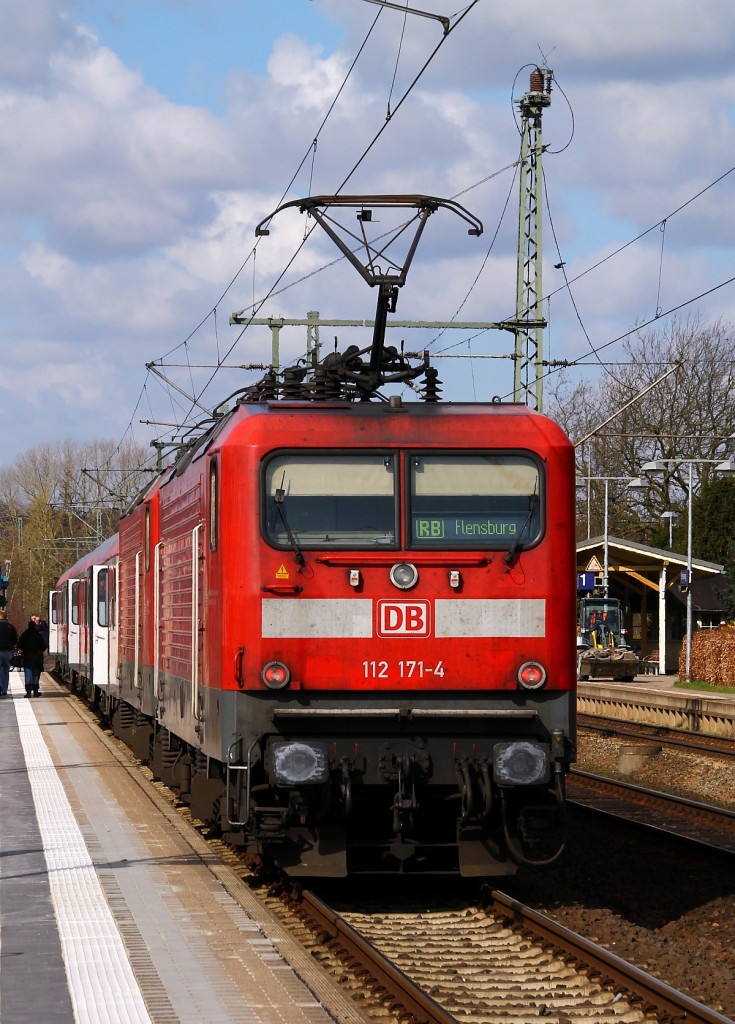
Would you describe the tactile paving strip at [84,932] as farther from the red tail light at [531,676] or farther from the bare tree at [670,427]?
the bare tree at [670,427]

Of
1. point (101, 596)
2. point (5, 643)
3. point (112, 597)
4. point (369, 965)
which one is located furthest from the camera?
point (5, 643)

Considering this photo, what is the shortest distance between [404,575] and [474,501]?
2.04 feet

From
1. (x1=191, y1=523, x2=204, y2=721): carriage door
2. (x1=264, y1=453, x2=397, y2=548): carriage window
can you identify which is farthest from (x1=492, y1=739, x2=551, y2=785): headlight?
(x1=191, y1=523, x2=204, y2=721): carriage door

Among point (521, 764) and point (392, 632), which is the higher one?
point (392, 632)

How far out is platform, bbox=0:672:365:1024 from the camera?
20.4 feet

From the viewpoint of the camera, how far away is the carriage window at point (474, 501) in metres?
8.87

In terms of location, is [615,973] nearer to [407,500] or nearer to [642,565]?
[407,500]

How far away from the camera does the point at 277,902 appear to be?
9344 millimetres

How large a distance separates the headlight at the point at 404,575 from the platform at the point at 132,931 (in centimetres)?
198

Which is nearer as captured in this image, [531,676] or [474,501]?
[531,676]

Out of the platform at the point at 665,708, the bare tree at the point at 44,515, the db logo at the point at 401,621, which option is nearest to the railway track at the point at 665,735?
the platform at the point at 665,708

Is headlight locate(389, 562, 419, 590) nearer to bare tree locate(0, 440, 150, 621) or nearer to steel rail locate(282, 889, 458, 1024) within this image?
steel rail locate(282, 889, 458, 1024)

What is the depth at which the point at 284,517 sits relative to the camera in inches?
347

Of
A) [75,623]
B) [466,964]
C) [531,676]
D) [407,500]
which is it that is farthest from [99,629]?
[466,964]
